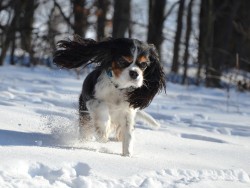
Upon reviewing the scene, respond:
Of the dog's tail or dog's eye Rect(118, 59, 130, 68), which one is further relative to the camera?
the dog's tail

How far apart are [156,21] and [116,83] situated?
12.5 meters

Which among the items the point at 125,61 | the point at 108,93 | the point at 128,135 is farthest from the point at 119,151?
the point at 125,61

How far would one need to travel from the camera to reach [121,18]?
1368 centimetres

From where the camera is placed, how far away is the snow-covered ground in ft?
10.9

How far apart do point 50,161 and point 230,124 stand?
4.06m

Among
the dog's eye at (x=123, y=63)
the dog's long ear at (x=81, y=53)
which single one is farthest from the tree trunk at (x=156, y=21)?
the dog's eye at (x=123, y=63)

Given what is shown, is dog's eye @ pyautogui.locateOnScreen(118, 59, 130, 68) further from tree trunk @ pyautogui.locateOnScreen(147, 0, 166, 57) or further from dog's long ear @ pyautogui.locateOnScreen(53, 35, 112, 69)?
tree trunk @ pyautogui.locateOnScreen(147, 0, 166, 57)

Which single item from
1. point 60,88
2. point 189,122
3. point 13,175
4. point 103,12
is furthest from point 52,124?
point 103,12

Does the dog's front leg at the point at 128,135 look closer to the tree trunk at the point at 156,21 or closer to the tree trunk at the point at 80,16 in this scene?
the tree trunk at the point at 156,21

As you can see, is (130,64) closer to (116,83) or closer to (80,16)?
(116,83)

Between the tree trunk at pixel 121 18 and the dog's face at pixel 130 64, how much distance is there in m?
9.06

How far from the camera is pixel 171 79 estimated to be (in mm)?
15633

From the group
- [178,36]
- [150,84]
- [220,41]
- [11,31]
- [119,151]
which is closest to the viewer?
[119,151]

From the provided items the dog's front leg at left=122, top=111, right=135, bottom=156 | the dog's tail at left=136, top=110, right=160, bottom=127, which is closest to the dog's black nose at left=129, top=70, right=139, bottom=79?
the dog's front leg at left=122, top=111, right=135, bottom=156
